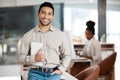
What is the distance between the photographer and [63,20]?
7.33 m

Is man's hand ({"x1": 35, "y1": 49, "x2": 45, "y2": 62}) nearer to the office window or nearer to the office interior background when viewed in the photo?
the office interior background

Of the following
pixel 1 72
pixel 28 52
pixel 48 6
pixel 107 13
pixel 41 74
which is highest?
pixel 107 13

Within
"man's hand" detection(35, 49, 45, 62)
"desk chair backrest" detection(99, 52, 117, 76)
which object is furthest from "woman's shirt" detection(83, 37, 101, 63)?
"man's hand" detection(35, 49, 45, 62)

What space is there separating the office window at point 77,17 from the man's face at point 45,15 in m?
4.94

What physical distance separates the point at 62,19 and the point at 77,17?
401mm

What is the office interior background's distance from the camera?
713 centimetres

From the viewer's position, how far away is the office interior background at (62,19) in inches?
281

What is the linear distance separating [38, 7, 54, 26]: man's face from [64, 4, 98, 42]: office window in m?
4.94

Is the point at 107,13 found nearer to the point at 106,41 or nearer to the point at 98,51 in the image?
the point at 106,41

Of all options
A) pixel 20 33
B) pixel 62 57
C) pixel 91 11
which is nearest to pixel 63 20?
pixel 91 11

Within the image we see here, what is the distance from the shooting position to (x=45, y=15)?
230cm

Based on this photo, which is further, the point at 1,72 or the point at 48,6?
the point at 1,72

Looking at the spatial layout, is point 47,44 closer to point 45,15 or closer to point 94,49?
point 45,15

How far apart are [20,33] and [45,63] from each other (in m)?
5.34
